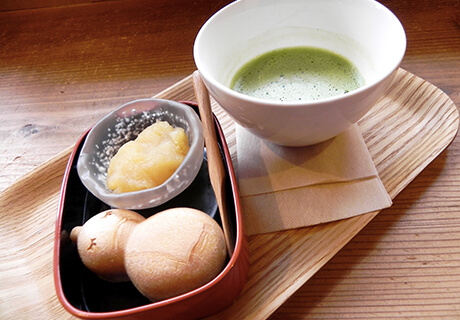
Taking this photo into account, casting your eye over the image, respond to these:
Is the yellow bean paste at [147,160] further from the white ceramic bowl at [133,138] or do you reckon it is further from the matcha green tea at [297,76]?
the matcha green tea at [297,76]

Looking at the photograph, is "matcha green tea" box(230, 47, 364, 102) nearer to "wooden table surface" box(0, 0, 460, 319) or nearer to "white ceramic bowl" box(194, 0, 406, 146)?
"white ceramic bowl" box(194, 0, 406, 146)

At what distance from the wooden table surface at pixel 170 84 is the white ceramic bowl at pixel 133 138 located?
214mm

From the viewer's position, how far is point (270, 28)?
725 millimetres

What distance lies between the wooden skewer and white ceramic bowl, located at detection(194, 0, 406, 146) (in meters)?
0.04

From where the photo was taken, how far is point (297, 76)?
28.1 inches

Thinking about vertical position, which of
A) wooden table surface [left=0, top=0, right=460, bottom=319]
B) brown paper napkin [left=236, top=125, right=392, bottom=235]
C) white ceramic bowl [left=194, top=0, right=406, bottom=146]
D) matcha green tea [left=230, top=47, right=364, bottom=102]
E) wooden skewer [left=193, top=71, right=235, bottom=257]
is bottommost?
wooden table surface [left=0, top=0, right=460, bottom=319]

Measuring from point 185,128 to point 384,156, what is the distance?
341 millimetres

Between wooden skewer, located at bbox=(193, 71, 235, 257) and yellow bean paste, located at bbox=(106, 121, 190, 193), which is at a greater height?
wooden skewer, located at bbox=(193, 71, 235, 257)

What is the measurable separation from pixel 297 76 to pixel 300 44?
0.08 metres

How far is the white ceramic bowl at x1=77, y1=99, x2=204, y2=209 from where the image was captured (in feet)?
1.86

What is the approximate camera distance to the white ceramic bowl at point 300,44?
1.68ft

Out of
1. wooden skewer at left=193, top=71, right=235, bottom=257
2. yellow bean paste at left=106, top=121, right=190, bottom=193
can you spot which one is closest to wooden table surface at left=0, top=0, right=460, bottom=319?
wooden skewer at left=193, top=71, right=235, bottom=257

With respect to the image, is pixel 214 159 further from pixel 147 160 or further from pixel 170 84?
pixel 170 84

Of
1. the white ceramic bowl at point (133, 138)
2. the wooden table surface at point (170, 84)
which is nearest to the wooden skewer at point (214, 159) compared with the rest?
the white ceramic bowl at point (133, 138)
